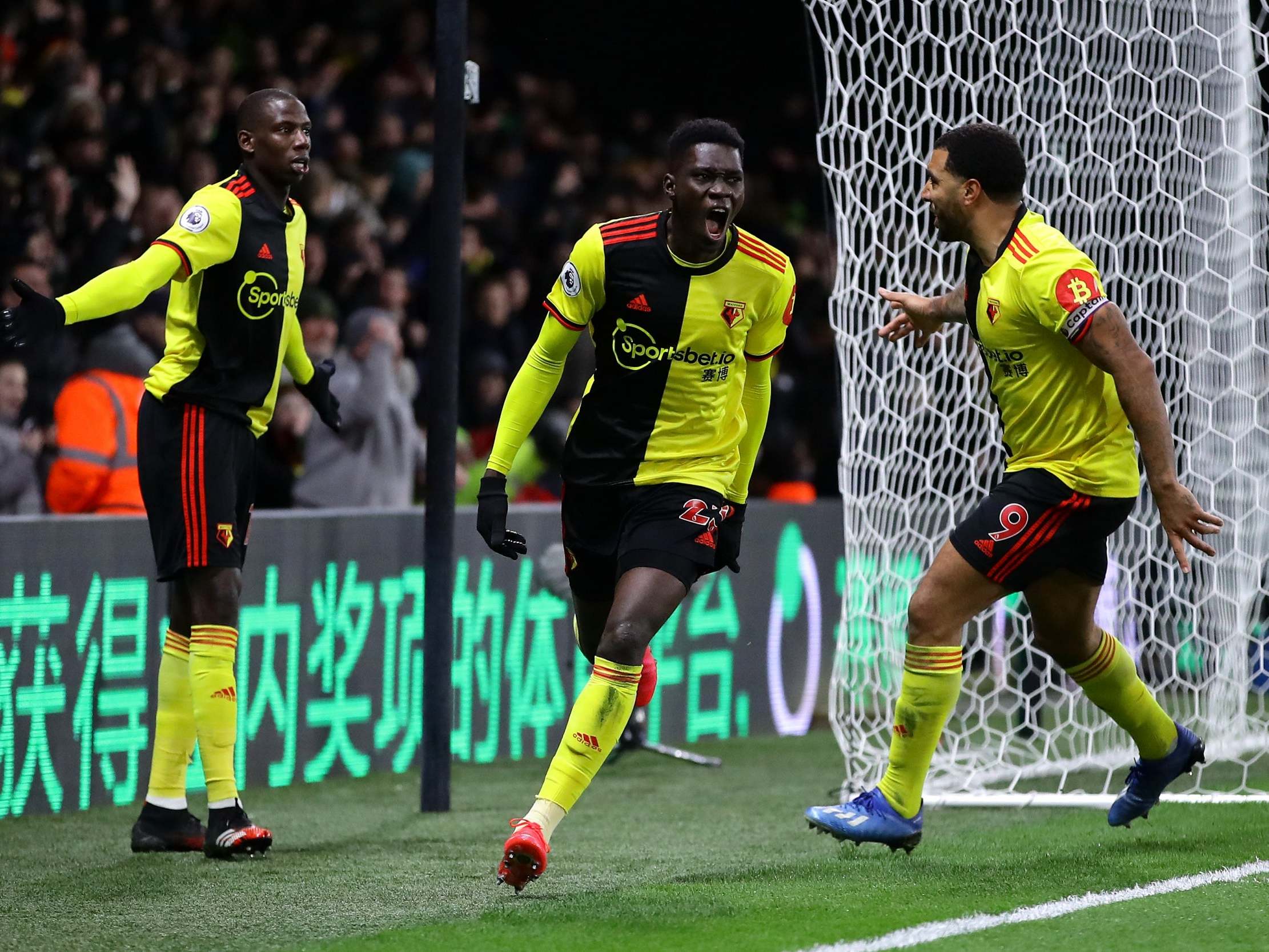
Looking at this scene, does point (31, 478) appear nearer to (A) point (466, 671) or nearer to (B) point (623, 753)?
(A) point (466, 671)

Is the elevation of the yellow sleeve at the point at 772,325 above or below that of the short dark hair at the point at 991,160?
below

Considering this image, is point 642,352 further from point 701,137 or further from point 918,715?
point 918,715

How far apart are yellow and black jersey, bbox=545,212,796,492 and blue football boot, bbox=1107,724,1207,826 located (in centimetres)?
157

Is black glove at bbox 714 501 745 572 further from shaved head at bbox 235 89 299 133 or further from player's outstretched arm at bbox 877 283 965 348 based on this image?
shaved head at bbox 235 89 299 133

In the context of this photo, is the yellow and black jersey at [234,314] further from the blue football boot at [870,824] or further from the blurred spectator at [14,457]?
the blue football boot at [870,824]

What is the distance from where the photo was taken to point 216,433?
210 inches

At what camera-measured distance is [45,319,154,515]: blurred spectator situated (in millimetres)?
6816

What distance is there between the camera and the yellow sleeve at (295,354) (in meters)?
5.53

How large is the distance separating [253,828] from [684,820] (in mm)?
1611

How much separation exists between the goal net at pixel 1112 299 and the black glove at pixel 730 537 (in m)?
1.43

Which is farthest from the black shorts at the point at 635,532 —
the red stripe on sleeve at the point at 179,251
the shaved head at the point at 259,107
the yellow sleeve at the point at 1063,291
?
the shaved head at the point at 259,107

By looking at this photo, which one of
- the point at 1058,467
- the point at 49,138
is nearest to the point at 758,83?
the point at 49,138

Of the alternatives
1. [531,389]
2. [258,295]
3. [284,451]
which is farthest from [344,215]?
[531,389]

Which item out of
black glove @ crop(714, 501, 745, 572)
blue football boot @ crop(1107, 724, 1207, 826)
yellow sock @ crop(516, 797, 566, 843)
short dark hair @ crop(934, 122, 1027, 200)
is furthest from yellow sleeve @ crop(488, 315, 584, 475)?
blue football boot @ crop(1107, 724, 1207, 826)
